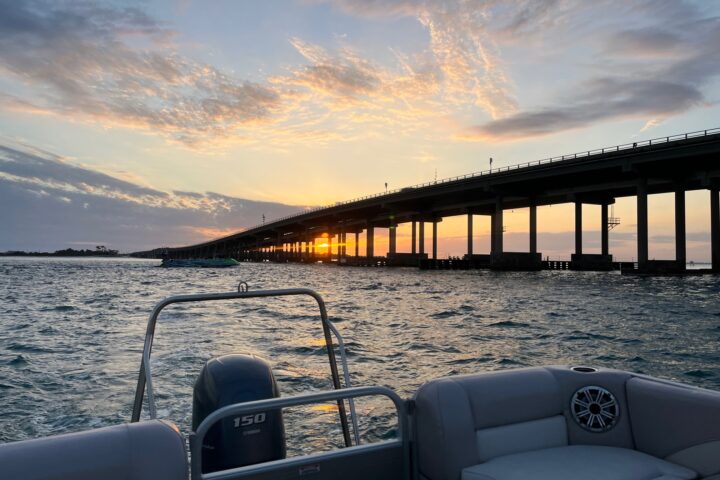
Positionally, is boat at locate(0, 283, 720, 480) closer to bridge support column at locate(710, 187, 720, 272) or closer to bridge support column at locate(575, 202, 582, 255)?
bridge support column at locate(710, 187, 720, 272)

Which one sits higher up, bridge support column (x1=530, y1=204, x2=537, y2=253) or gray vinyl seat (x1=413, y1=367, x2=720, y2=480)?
bridge support column (x1=530, y1=204, x2=537, y2=253)

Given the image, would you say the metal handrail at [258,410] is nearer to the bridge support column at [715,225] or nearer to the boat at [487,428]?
the boat at [487,428]

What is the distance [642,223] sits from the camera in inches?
2534

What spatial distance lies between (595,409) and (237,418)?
9.81 ft

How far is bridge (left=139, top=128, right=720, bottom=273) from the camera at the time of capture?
60.3 m

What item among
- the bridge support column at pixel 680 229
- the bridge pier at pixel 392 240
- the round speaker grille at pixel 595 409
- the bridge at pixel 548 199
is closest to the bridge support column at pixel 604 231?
the bridge at pixel 548 199

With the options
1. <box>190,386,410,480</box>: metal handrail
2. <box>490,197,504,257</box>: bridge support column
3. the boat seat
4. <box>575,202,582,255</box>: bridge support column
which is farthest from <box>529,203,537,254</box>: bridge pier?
the boat seat

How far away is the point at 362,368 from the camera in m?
12.5

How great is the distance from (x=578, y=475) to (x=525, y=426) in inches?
26.8

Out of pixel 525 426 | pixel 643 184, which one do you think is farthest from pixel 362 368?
pixel 643 184

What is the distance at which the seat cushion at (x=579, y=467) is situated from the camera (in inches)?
147

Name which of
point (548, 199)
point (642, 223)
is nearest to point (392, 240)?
point (548, 199)

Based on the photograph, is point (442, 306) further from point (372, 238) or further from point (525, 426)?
point (372, 238)

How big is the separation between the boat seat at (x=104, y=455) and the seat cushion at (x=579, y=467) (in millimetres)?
2137
